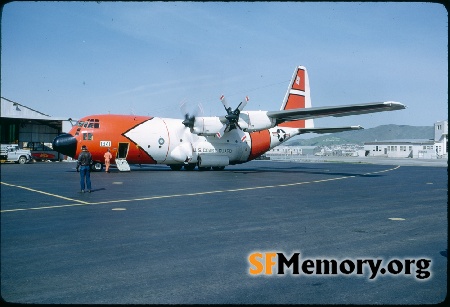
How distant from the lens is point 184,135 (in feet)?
99.6

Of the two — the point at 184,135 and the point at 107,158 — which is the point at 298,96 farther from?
the point at 107,158

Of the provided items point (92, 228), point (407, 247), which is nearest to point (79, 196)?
point (92, 228)

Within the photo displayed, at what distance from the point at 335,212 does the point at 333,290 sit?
6.98 metres

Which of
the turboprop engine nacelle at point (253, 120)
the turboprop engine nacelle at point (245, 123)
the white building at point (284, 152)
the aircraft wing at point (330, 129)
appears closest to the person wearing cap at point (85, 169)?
the turboprop engine nacelle at point (245, 123)

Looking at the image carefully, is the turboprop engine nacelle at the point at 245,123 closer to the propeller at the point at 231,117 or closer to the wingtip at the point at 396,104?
the propeller at the point at 231,117

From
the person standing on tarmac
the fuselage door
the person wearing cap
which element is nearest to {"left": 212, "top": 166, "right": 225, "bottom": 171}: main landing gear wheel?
the fuselage door

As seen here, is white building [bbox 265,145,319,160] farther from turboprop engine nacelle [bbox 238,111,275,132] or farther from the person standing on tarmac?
the person standing on tarmac

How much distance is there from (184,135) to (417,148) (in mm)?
91853

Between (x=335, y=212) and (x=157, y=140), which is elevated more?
(x=157, y=140)

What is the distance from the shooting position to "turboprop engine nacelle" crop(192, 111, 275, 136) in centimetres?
2969

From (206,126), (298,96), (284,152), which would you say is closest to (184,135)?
(206,126)

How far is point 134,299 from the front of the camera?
4.93 meters

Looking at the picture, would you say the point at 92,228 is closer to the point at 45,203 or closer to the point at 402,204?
the point at 45,203

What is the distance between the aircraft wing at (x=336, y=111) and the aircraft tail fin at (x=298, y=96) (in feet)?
23.2
